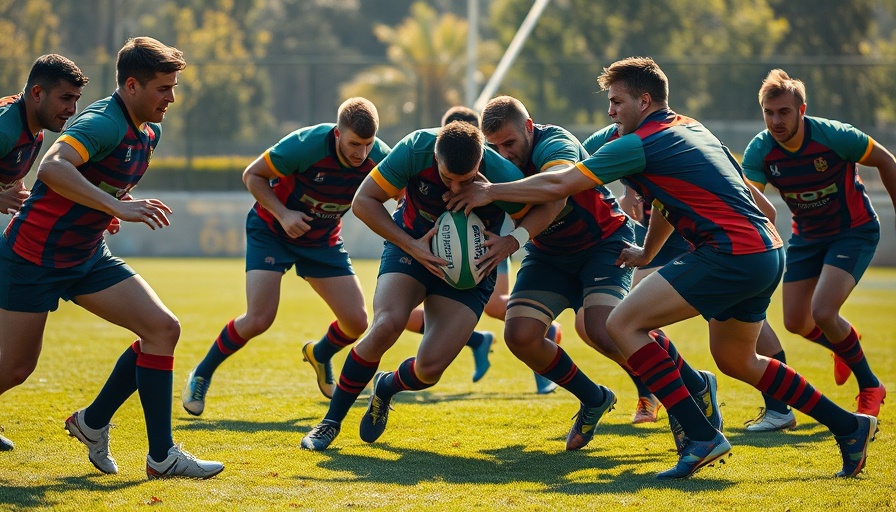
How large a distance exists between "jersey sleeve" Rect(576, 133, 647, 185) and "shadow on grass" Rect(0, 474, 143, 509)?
264 cm

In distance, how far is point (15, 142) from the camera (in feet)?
17.9

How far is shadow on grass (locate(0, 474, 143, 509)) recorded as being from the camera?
4.52 metres

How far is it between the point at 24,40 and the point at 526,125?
33969mm

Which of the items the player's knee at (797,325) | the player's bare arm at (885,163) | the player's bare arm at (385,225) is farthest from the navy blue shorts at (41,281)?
the player's bare arm at (885,163)

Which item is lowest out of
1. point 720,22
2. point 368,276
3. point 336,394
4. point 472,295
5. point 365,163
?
point 368,276

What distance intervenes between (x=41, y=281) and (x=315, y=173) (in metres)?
2.19

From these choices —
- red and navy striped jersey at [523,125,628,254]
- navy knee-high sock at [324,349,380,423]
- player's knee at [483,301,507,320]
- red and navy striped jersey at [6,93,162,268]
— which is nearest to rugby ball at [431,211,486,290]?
red and navy striped jersey at [523,125,628,254]

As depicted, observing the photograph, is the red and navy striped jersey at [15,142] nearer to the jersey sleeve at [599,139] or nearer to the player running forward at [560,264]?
the player running forward at [560,264]

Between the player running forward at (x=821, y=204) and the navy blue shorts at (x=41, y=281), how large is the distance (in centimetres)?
402

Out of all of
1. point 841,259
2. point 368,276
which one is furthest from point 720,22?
point 841,259

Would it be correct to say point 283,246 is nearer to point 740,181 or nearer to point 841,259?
point 740,181

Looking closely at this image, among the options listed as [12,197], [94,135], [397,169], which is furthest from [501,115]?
[12,197]

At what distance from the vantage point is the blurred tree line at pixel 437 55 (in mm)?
22547

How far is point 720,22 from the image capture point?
36.6 m
